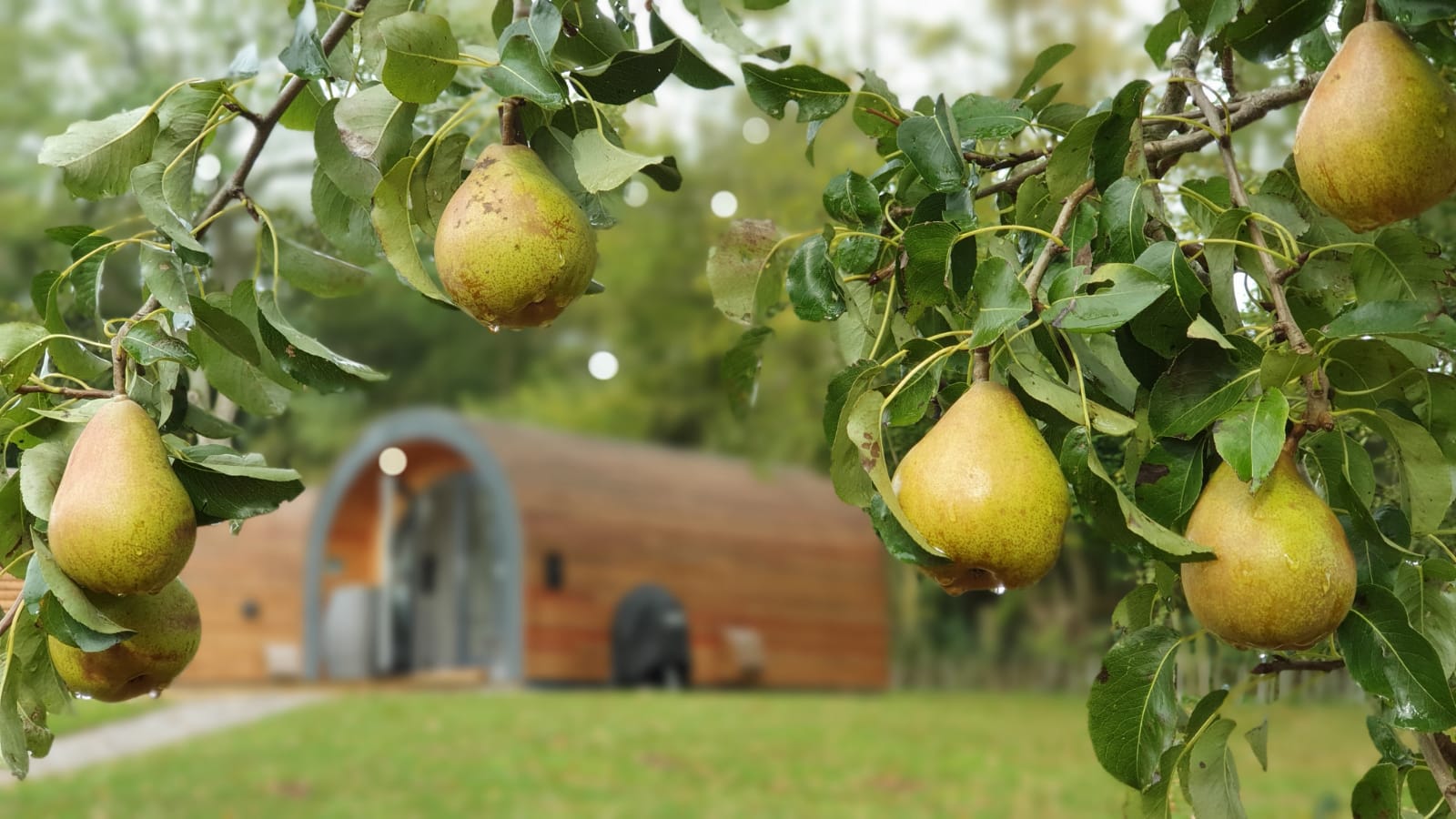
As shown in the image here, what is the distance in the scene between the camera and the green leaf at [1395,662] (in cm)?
118

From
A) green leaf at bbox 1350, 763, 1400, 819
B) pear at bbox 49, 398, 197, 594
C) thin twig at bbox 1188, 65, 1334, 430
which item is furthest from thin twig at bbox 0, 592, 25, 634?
green leaf at bbox 1350, 763, 1400, 819

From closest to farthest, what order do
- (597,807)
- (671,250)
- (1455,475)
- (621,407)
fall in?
(1455,475), (597,807), (671,250), (621,407)

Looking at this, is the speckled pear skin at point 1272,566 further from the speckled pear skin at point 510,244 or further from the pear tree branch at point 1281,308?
the speckled pear skin at point 510,244

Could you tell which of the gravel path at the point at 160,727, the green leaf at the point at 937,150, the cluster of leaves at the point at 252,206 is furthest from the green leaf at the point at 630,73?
the gravel path at the point at 160,727

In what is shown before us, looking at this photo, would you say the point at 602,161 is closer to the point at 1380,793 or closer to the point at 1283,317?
the point at 1283,317

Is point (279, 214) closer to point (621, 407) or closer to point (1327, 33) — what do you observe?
point (1327, 33)

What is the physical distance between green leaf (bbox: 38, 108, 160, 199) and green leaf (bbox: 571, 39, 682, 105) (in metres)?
0.60

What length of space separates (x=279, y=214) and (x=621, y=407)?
1698 cm

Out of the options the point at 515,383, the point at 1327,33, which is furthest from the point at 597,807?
the point at 515,383

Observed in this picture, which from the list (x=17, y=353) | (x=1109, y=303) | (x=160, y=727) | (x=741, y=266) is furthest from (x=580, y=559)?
(x=1109, y=303)

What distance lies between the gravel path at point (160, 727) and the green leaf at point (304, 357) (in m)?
6.47

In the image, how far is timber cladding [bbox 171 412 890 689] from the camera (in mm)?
11039

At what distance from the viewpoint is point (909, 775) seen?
24.3 ft

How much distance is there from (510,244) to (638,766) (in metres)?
6.39
